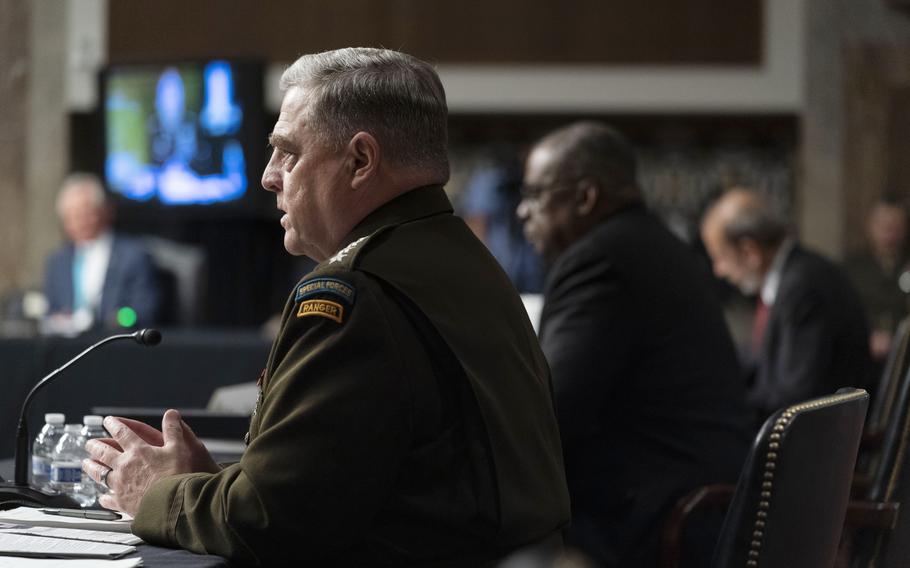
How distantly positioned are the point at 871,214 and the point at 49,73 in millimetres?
5896

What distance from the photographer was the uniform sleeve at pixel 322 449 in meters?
1.48

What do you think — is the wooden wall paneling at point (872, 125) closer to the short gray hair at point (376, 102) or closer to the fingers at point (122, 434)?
the short gray hair at point (376, 102)

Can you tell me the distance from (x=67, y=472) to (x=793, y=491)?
1173mm

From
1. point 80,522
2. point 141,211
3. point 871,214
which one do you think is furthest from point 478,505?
point 871,214

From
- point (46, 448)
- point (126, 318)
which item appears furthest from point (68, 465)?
point (126, 318)

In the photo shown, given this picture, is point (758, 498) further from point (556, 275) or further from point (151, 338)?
point (556, 275)

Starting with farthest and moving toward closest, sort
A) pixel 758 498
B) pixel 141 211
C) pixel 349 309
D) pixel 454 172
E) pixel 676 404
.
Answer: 1. pixel 454 172
2. pixel 141 211
3. pixel 676 404
4. pixel 758 498
5. pixel 349 309

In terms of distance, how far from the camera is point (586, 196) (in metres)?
3.05

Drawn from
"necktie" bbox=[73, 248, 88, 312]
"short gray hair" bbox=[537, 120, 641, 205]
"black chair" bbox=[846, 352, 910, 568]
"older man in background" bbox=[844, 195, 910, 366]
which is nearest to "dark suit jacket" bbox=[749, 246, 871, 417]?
"short gray hair" bbox=[537, 120, 641, 205]

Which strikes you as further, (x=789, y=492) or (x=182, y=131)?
(x=182, y=131)

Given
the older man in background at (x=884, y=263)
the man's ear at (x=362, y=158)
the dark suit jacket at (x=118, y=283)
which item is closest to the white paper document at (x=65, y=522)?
the man's ear at (x=362, y=158)

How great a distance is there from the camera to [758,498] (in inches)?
63.8

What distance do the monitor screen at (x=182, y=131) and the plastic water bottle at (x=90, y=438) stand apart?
5948 mm

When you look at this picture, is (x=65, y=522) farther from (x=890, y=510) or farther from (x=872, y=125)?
(x=872, y=125)
